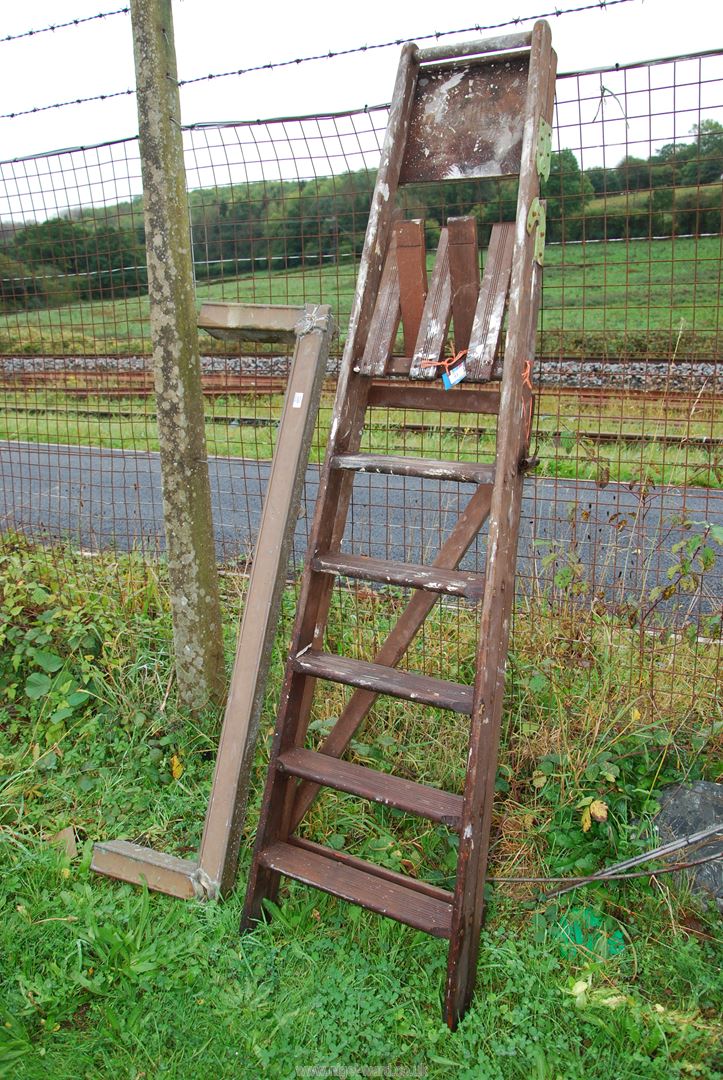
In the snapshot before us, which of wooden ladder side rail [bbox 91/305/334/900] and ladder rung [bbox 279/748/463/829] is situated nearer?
ladder rung [bbox 279/748/463/829]

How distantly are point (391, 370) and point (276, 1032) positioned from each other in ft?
6.63

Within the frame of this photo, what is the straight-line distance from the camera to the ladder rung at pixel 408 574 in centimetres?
233

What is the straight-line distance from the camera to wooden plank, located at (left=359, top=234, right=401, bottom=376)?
2.64 metres

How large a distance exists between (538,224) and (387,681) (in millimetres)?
1470

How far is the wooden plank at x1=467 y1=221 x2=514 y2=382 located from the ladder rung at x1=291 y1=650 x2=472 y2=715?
95 cm

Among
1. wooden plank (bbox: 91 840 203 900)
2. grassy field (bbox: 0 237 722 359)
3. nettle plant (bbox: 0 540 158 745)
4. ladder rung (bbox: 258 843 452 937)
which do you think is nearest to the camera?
ladder rung (bbox: 258 843 452 937)

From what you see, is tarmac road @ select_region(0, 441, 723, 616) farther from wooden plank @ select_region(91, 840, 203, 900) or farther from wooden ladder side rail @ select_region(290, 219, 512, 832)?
wooden plank @ select_region(91, 840, 203, 900)

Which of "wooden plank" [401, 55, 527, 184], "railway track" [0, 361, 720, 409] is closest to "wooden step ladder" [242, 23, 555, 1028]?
"wooden plank" [401, 55, 527, 184]

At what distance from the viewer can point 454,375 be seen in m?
2.49

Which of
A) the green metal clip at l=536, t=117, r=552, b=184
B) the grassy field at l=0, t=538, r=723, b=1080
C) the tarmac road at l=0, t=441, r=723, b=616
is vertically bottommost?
the grassy field at l=0, t=538, r=723, b=1080

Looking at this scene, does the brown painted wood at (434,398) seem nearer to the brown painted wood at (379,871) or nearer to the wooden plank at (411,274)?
the wooden plank at (411,274)

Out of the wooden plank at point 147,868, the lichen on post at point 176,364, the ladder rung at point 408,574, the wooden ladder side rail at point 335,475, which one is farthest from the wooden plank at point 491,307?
the wooden plank at point 147,868

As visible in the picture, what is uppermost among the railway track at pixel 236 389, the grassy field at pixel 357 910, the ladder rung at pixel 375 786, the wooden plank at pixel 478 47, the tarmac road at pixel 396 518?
the wooden plank at pixel 478 47

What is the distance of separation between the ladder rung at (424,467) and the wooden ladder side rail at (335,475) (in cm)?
11
